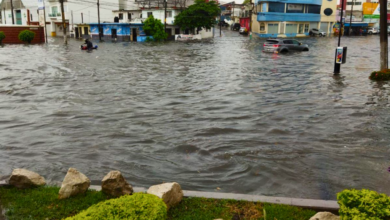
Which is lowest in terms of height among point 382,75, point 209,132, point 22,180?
point 209,132

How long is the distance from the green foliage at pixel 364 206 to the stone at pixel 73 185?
3.76 metres

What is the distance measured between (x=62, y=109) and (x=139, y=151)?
5511 mm

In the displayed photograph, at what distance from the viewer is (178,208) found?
5.10 metres

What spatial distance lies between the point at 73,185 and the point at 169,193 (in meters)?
1.56

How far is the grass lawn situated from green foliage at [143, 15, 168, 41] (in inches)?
2278

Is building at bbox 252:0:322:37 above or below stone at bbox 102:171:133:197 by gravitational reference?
above

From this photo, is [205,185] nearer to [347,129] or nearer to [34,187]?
[34,187]

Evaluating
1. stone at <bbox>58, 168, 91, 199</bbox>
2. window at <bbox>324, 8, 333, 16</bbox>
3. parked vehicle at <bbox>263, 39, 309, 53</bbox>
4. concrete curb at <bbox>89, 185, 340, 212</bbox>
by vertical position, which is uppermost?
window at <bbox>324, 8, 333, 16</bbox>

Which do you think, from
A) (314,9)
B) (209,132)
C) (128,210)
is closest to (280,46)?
(209,132)

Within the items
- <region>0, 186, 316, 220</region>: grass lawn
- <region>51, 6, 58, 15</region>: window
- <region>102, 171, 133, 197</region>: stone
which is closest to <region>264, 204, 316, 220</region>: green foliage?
<region>0, 186, 316, 220</region>: grass lawn

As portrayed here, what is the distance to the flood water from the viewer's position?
712 centimetres

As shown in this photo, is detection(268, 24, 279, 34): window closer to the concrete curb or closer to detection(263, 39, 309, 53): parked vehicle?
detection(263, 39, 309, 53): parked vehicle

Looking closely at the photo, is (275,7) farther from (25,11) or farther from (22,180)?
(22,180)

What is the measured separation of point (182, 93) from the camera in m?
15.5
